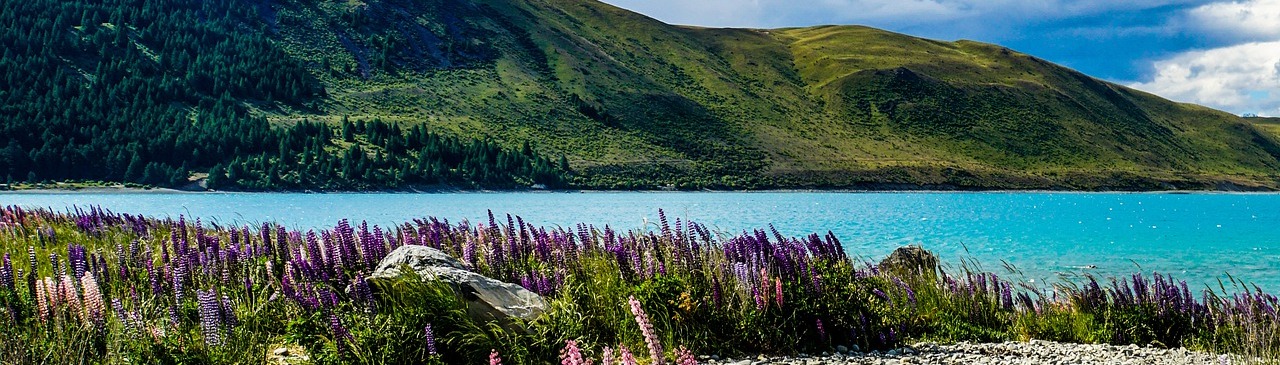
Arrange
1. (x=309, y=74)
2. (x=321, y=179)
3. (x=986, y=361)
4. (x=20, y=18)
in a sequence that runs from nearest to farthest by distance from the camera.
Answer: (x=986, y=361)
(x=321, y=179)
(x=20, y=18)
(x=309, y=74)

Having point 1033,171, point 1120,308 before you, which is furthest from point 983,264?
point 1033,171

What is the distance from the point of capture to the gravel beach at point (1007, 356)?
891 centimetres

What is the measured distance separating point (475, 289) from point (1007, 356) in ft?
19.0

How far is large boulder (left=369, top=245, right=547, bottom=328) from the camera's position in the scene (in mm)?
8430

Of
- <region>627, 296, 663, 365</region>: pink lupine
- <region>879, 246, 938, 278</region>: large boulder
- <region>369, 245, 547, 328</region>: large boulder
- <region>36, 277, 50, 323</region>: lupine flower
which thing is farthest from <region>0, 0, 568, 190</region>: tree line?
<region>627, 296, 663, 365</region>: pink lupine

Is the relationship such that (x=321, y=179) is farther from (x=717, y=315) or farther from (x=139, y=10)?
(x=717, y=315)

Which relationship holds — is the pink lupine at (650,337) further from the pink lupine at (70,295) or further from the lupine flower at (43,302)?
the lupine flower at (43,302)

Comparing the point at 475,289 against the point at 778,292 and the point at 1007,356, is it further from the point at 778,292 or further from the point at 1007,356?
the point at 1007,356

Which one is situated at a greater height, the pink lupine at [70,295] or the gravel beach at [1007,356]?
the pink lupine at [70,295]

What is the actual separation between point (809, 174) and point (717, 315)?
546 ft

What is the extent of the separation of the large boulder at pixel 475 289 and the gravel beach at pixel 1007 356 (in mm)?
1913

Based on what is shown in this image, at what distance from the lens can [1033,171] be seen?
7810 inches

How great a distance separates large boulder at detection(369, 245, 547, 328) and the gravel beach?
1.91 meters

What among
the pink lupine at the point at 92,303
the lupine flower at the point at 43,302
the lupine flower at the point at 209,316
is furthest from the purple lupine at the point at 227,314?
the lupine flower at the point at 43,302
